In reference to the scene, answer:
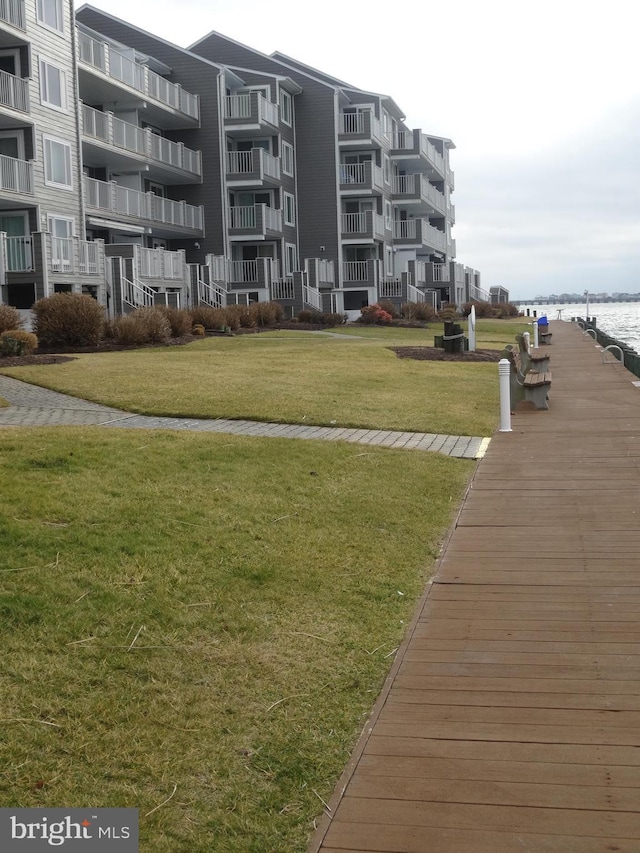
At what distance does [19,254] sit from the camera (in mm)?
30938

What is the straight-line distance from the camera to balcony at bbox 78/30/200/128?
3700 cm

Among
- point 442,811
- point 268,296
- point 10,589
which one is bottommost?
point 442,811

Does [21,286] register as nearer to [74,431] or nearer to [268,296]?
[268,296]

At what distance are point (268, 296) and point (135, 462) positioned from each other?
120ft

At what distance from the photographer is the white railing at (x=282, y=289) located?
1854 inches

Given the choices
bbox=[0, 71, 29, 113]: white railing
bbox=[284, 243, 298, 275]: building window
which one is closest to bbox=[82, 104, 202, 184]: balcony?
bbox=[0, 71, 29, 113]: white railing

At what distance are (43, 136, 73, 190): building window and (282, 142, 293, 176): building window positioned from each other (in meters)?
19.1

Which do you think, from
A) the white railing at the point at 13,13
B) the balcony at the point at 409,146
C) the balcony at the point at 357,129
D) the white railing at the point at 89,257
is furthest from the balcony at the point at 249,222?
the balcony at the point at 409,146

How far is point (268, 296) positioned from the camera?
1791 inches

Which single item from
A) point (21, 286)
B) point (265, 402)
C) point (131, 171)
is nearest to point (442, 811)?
point (265, 402)

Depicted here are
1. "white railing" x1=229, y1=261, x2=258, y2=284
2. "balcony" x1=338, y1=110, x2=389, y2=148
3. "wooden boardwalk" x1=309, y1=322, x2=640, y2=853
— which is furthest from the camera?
"balcony" x1=338, y1=110, x2=389, y2=148

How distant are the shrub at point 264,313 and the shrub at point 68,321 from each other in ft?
40.9

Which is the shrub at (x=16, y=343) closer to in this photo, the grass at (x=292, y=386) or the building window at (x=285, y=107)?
the grass at (x=292, y=386)

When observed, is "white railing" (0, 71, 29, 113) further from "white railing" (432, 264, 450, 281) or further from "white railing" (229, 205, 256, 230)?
"white railing" (432, 264, 450, 281)
